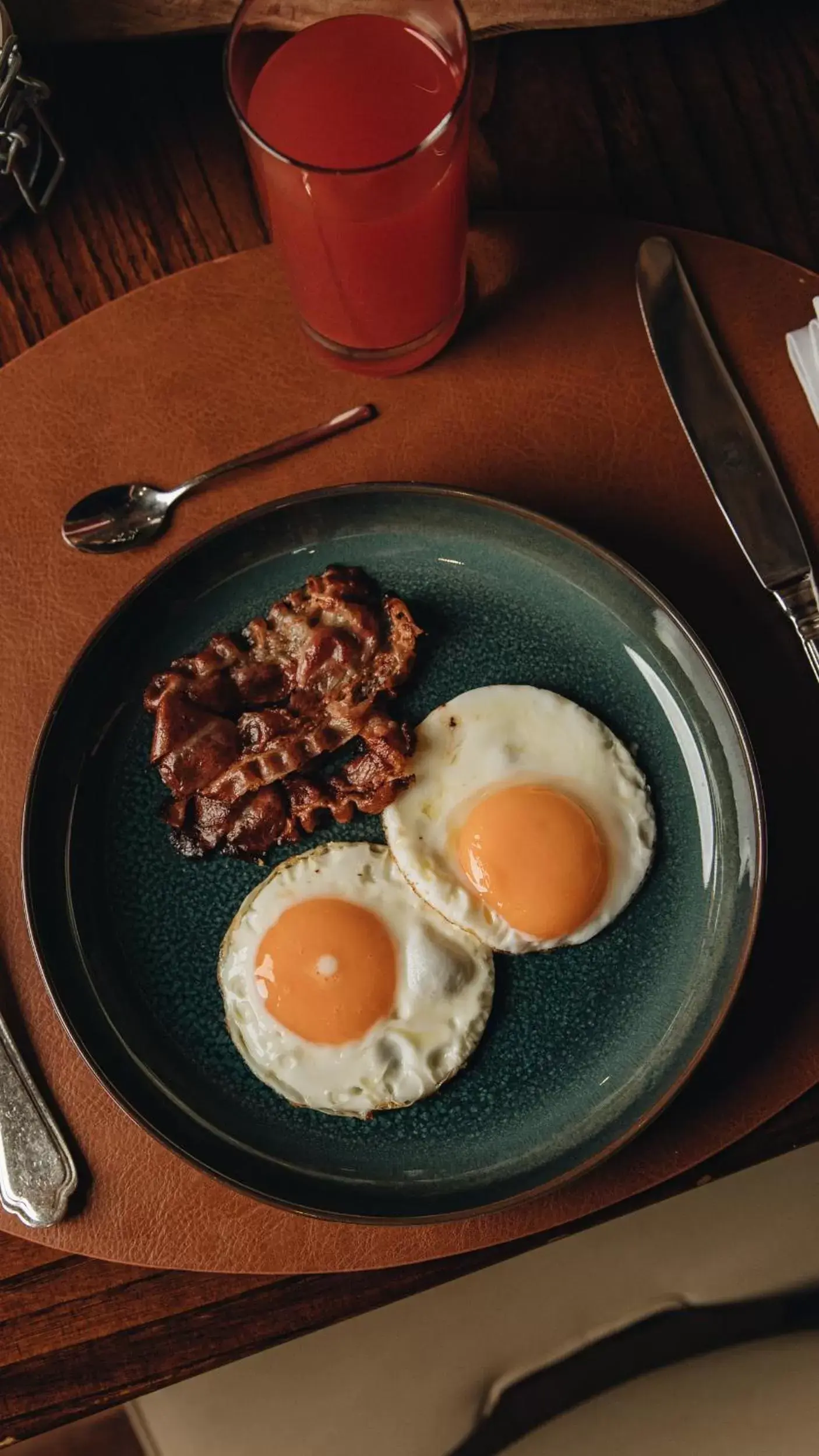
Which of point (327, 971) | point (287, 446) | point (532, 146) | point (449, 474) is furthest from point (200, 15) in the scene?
point (327, 971)

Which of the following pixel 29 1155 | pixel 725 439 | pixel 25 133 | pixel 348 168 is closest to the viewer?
pixel 348 168

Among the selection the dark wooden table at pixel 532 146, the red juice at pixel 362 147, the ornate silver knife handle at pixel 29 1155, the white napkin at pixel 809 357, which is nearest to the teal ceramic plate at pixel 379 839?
the ornate silver knife handle at pixel 29 1155

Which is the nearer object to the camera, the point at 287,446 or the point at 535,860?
the point at 535,860

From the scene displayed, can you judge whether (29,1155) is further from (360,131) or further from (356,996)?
(360,131)

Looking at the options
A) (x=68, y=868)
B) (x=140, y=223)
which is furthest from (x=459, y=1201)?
(x=140, y=223)

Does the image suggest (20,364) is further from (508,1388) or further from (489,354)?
(508,1388)

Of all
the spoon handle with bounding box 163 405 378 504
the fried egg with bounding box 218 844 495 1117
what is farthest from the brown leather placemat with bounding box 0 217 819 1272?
the fried egg with bounding box 218 844 495 1117
